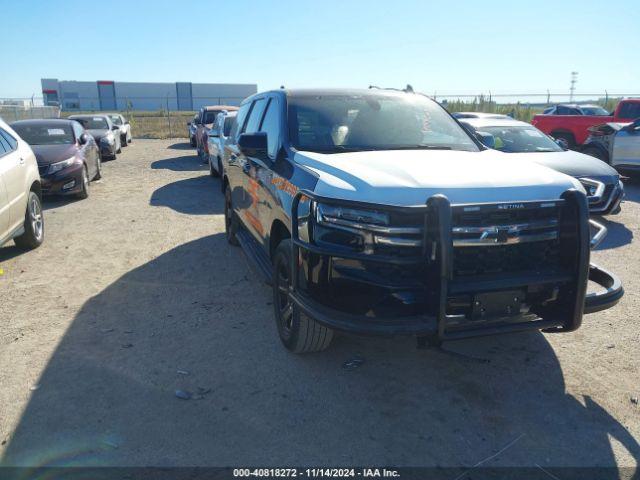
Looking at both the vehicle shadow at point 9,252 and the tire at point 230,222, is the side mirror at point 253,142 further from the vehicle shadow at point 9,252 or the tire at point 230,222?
the vehicle shadow at point 9,252

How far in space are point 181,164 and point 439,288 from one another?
47.7 ft

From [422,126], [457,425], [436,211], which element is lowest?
[457,425]

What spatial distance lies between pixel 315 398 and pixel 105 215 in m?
6.76

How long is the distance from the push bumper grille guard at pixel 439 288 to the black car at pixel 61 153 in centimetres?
784

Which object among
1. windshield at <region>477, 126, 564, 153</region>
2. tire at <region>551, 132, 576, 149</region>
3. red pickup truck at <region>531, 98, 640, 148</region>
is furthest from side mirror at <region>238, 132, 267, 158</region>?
tire at <region>551, 132, 576, 149</region>

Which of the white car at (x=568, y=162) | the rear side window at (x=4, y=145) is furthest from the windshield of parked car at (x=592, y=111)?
the rear side window at (x=4, y=145)

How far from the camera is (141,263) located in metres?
6.22

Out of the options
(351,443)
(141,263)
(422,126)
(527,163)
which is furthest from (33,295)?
(527,163)

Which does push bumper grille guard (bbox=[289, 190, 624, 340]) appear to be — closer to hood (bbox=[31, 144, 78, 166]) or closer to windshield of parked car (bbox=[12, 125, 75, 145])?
hood (bbox=[31, 144, 78, 166])

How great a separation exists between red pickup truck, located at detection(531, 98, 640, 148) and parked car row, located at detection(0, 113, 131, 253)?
1331 centimetres

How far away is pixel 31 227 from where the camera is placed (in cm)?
660

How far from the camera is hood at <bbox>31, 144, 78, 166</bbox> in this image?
951 centimetres

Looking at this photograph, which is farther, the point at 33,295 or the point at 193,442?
the point at 33,295

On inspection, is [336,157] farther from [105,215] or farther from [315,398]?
[105,215]
